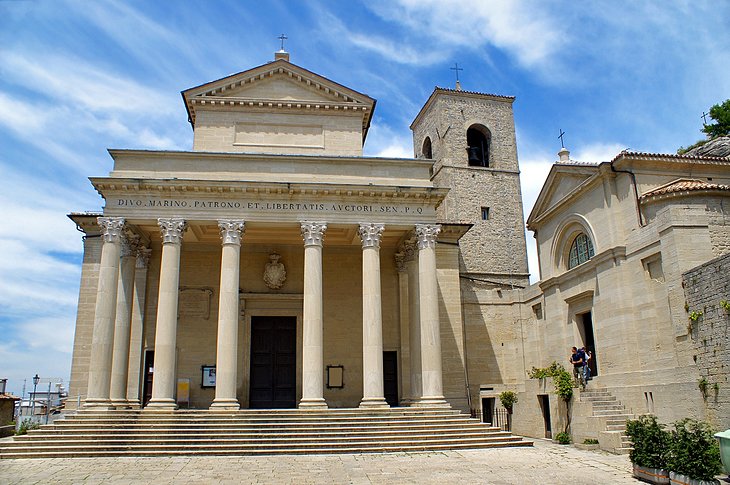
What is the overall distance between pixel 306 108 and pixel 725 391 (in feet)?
58.7

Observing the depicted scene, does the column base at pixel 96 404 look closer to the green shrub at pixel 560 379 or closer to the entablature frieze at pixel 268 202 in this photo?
A: the entablature frieze at pixel 268 202

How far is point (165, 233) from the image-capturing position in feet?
68.8

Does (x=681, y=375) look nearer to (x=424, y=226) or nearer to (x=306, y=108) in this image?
(x=424, y=226)

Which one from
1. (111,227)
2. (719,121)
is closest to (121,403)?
(111,227)

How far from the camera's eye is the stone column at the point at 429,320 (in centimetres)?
2073

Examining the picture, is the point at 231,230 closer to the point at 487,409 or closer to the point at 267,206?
the point at 267,206

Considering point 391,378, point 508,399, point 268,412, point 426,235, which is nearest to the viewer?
point 268,412

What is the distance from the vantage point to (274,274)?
25.4 metres

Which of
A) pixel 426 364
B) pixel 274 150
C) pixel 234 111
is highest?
pixel 234 111

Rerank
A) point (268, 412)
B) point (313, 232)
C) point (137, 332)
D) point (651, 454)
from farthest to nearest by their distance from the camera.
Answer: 1. point (137, 332)
2. point (313, 232)
3. point (268, 412)
4. point (651, 454)

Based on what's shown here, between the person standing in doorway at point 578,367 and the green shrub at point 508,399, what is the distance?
13.7ft

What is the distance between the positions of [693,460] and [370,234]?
1292 cm

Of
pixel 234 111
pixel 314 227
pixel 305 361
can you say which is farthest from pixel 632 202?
pixel 234 111

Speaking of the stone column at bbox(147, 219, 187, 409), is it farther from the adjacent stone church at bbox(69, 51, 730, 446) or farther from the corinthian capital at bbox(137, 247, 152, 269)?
the corinthian capital at bbox(137, 247, 152, 269)
